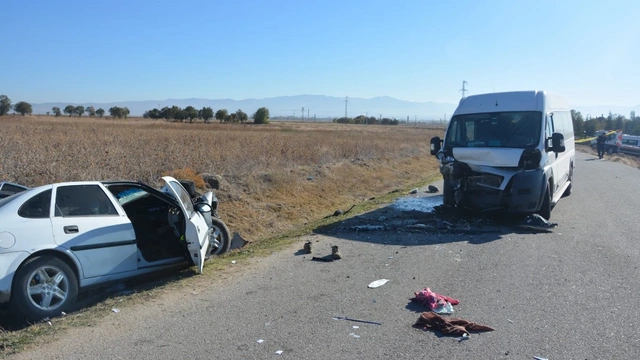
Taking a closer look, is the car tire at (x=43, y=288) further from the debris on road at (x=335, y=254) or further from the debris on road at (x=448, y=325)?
the debris on road at (x=448, y=325)

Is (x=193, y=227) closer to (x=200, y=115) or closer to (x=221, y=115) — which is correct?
(x=200, y=115)

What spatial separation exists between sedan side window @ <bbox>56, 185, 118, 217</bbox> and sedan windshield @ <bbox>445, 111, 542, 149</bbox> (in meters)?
6.97

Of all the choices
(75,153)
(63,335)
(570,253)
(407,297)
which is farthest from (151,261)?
(75,153)

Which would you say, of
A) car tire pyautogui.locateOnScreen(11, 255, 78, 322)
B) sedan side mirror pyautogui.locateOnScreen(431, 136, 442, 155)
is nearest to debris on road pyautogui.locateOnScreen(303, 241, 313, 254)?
car tire pyautogui.locateOnScreen(11, 255, 78, 322)

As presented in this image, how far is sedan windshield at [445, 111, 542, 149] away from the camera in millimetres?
10156

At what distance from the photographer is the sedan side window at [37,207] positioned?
19.2 ft

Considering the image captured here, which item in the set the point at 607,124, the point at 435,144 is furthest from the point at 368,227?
the point at 607,124

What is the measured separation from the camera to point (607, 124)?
71.1m

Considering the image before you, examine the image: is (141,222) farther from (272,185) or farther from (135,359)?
(272,185)

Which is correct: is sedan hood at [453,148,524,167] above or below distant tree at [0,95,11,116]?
below

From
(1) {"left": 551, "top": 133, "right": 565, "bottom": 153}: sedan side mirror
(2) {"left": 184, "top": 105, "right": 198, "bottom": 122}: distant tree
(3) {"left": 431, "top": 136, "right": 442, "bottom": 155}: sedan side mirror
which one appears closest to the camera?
(1) {"left": 551, "top": 133, "right": 565, "bottom": 153}: sedan side mirror

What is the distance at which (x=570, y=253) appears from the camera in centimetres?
795

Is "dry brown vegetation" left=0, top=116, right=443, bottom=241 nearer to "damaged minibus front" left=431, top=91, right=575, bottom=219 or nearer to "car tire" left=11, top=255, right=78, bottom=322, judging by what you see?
"damaged minibus front" left=431, top=91, right=575, bottom=219

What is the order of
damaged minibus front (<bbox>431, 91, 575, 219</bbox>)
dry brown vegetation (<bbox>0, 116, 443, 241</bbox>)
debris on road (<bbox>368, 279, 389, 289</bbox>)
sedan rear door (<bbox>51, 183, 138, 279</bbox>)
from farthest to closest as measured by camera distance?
dry brown vegetation (<bbox>0, 116, 443, 241</bbox>), damaged minibus front (<bbox>431, 91, 575, 219</bbox>), debris on road (<bbox>368, 279, 389, 289</bbox>), sedan rear door (<bbox>51, 183, 138, 279</bbox>)
